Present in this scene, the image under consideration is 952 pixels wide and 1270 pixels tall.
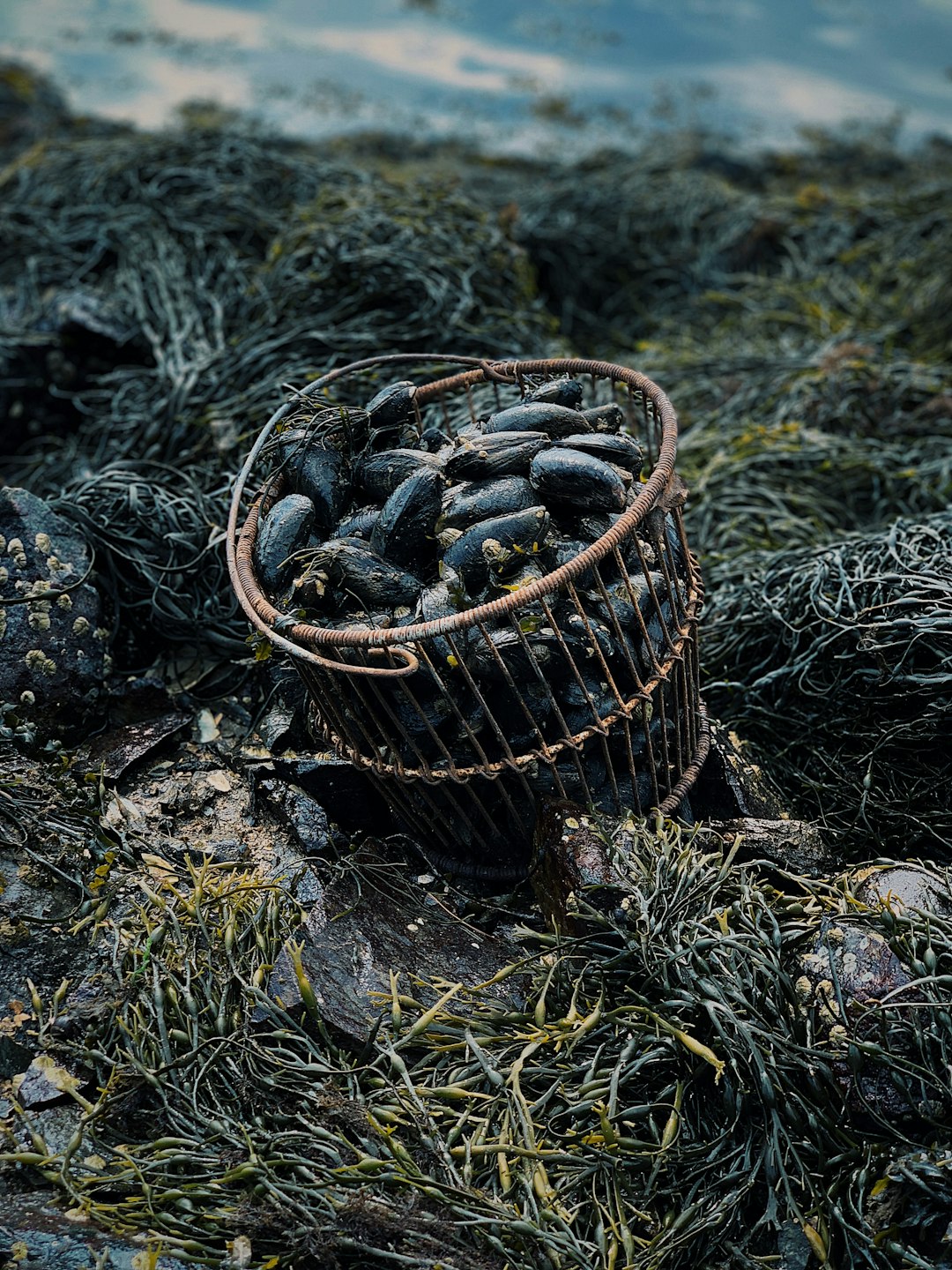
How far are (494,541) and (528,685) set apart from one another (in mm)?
342

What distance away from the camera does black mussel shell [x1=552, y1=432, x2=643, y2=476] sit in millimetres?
2463

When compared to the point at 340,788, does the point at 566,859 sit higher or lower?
higher

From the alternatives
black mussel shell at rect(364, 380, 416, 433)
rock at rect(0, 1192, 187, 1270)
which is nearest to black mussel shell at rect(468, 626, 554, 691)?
black mussel shell at rect(364, 380, 416, 433)

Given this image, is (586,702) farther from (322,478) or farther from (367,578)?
(322,478)

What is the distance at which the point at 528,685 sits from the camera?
2.30 meters

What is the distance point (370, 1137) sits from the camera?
1.95 meters

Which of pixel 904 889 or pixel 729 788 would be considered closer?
pixel 904 889

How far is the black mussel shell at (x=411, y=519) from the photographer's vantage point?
2412 millimetres

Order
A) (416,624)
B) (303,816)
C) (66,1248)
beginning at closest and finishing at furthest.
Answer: (66,1248)
(416,624)
(303,816)

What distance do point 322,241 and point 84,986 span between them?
3.61m

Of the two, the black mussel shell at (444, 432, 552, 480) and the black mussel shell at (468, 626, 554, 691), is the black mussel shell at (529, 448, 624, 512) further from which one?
the black mussel shell at (468, 626, 554, 691)

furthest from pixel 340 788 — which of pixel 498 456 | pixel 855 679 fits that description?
pixel 855 679

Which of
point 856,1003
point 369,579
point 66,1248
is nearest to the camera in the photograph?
point 66,1248

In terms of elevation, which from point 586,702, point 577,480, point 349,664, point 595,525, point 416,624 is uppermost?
point 577,480
